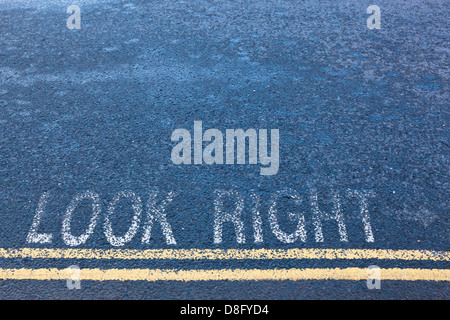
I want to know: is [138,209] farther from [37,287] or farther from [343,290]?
[343,290]

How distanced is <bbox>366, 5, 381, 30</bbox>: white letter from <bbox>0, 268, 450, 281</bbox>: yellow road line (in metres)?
4.66

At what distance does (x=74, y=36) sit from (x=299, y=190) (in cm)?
448

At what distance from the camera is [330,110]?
5109 mm

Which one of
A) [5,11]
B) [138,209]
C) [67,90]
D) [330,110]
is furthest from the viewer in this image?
[5,11]

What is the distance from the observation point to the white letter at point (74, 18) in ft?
22.8

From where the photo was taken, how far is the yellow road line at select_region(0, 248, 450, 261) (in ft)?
11.5

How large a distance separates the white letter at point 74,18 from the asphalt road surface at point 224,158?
0.13m

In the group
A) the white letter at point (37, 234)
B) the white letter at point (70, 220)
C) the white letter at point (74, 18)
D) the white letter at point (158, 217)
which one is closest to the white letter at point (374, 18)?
the white letter at point (74, 18)

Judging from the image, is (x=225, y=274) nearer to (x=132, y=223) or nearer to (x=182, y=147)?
(x=132, y=223)

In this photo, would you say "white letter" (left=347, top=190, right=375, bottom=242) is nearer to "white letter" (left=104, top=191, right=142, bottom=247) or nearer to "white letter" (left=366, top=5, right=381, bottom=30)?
"white letter" (left=104, top=191, right=142, bottom=247)

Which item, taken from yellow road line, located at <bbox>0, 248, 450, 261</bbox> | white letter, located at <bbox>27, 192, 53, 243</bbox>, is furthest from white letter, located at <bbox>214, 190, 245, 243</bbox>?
white letter, located at <bbox>27, 192, 53, 243</bbox>

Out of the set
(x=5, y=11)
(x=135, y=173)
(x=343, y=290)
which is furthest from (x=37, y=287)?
(x=5, y=11)

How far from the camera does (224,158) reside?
450cm
